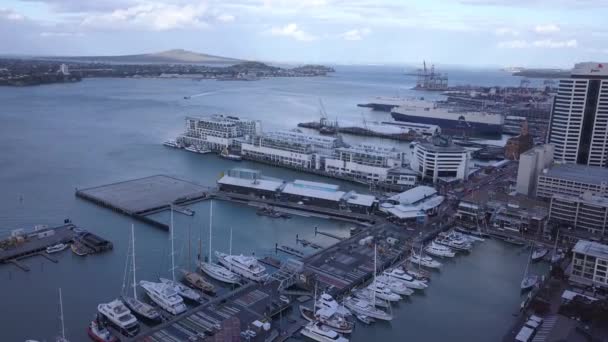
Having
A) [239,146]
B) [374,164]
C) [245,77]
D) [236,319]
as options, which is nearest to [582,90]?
[374,164]

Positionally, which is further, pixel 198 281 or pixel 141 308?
pixel 198 281

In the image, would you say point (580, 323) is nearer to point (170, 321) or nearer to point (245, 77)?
point (170, 321)

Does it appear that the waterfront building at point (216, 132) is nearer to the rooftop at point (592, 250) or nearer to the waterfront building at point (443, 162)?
the waterfront building at point (443, 162)

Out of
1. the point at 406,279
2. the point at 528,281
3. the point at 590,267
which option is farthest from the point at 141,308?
the point at 590,267

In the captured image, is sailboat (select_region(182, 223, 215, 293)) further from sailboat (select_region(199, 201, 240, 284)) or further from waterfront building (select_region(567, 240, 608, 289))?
waterfront building (select_region(567, 240, 608, 289))

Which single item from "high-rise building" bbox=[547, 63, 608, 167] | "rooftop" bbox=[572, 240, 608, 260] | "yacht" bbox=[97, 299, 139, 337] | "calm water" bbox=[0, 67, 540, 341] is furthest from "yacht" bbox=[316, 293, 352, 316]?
"high-rise building" bbox=[547, 63, 608, 167]

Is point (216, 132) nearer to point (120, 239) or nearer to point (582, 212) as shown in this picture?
point (120, 239)
